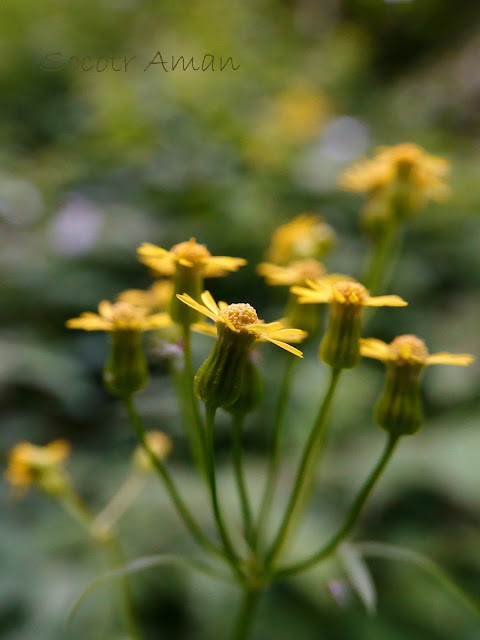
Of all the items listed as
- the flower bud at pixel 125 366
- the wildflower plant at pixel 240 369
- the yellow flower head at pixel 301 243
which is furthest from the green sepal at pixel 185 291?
the yellow flower head at pixel 301 243

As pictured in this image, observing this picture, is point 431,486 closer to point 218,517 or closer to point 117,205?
point 218,517

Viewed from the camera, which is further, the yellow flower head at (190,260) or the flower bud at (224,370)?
the yellow flower head at (190,260)

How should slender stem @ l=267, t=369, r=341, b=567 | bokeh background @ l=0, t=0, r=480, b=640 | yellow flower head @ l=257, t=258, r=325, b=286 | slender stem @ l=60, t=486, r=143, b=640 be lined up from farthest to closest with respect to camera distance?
bokeh background @ l=0, t=0, r=480, b=640, slender stem @ l=60, t=486, r=143, b=640, yellow flower head @ l=257, t=258, r=325, b=286, slender stem @ l=267, t=369, r=341, b=567

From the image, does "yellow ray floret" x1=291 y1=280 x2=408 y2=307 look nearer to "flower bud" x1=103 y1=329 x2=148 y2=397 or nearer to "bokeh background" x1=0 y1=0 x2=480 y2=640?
"flower bud" x1=103 y1=329 x2=148 y2=397

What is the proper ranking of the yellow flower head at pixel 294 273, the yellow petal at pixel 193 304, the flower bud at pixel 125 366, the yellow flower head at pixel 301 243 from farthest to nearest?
the yellow flower head at pixel 301 243 < the yellow flower head at pixel 294 273 < the flower bud at pixel 125 366 < the yellow petal at pixel 193 304

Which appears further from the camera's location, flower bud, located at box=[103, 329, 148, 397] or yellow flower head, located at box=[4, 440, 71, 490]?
yellow flower head, located at box=[4, 440, 71, 490]

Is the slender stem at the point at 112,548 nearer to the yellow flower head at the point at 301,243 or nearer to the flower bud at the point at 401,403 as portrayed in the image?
the flower bud at the point at 401,403

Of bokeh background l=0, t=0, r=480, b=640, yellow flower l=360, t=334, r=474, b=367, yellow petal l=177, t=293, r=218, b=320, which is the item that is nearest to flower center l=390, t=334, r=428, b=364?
yellow flower l=360, t=334, r=474, b=367
